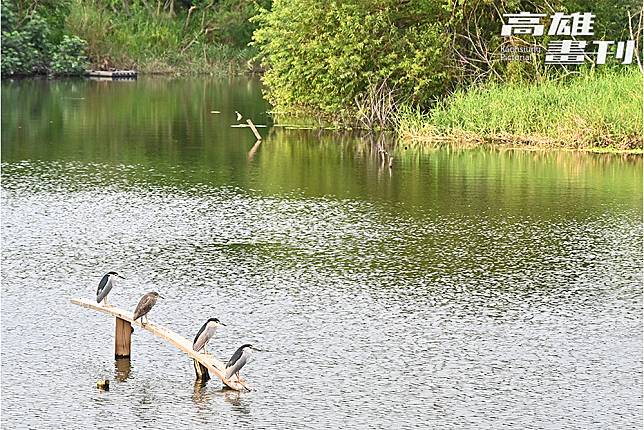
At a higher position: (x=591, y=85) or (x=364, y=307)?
(x=591, y=85)

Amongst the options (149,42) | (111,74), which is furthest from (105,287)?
(149,42)

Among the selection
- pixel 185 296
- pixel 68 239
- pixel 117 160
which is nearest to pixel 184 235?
pixel 68 239

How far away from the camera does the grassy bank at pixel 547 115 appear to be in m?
27.4

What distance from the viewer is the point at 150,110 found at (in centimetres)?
3875

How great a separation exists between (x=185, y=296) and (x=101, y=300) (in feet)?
7.75

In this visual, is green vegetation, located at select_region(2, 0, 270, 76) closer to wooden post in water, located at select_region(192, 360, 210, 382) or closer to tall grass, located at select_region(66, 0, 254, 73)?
tall grass, located at select_region(66, 0, 254, 73)

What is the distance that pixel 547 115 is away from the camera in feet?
93.1

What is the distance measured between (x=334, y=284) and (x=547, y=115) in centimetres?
1429

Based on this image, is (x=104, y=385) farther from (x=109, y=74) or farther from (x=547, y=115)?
(x=109, y=74)

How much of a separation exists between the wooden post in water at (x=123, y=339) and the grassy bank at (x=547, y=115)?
17.2 metres

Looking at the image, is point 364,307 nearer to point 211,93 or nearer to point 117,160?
point 117,160

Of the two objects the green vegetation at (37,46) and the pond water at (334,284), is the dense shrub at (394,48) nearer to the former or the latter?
the pond water at (334,284)

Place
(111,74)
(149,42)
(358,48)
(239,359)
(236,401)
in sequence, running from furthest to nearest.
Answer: (149,42)
(111,74)
(358,48)
(236,401)
(239,359)

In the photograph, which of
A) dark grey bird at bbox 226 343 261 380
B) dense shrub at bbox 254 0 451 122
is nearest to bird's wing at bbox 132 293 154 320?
dark grey bird at bbox 226 343 261 380
